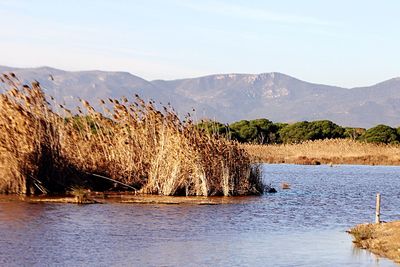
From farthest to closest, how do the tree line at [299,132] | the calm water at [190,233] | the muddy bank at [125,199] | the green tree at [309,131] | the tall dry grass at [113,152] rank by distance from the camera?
the green tree at [309,131]
the tree line at [299,132]
the tall dry grass at [113,152]
the muddy bank at [125,199]
the calm water at [190,233]

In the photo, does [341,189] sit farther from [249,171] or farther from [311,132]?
[311,132]

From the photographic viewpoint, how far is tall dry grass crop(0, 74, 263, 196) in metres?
25.9

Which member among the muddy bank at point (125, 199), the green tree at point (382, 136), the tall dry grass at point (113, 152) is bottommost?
the muddy bank at point (125, 199)

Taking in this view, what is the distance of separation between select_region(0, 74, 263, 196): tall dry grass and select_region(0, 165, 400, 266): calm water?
6.05 ft

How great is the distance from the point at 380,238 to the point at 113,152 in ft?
42.2

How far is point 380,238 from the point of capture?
18.0 m

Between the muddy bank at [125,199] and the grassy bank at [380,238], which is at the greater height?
the muddy bank at [125,199]

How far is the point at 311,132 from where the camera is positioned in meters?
77.6

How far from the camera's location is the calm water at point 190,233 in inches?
614

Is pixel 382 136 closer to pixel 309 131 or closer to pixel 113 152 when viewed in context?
pixel 309 131

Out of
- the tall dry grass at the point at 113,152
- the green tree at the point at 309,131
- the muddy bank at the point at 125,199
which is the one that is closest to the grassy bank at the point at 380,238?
the muddy bank at the point at 125,199

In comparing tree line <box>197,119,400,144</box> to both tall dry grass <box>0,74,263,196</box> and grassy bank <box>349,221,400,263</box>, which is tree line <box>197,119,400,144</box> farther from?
grassy bank <box>349,221,400,263</box>

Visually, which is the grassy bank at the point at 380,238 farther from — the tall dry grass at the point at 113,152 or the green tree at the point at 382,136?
the green tree at the point at 382,136

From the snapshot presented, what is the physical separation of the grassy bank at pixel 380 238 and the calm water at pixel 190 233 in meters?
0.30
